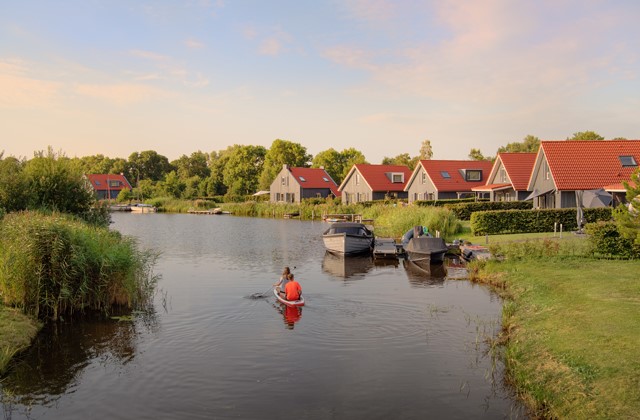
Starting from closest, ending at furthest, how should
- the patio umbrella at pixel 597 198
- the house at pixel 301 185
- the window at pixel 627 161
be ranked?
the patio umbrella at pixel 597 198 < the window at pixel 627 161 < the house at pixel 301 185

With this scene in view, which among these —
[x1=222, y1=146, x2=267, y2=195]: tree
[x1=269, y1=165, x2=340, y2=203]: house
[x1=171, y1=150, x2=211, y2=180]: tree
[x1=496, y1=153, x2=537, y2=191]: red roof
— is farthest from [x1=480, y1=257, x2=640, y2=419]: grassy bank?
[x1=171, y1=150, x2=211, y2=180]: tree

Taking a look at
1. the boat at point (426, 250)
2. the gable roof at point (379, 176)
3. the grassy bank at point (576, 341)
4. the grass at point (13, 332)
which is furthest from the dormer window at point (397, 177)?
the grass at point (13, 332)

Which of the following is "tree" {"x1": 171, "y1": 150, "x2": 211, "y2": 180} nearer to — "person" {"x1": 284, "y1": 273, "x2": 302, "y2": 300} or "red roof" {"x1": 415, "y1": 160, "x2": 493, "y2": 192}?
"red roof" {"x1": 415, "y1": 160, "x2": 493, "y2": 192}

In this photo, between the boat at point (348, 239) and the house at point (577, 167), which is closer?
the boat at point (348, 239)

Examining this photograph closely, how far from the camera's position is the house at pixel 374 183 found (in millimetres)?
77562

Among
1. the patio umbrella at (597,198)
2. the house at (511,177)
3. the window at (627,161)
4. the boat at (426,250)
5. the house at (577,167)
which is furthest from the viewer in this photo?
the house at (511,177)

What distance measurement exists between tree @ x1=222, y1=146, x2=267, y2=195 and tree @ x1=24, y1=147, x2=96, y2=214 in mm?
89871

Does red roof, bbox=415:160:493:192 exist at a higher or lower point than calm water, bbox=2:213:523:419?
higher

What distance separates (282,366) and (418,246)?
58.3 ft

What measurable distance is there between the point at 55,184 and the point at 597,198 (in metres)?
36.2

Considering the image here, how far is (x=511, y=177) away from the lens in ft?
182

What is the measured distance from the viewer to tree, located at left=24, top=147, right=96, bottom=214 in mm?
28781

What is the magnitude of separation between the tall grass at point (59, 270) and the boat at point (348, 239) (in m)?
16.9

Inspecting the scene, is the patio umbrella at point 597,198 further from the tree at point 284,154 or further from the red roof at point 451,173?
the tree at point 284,154
